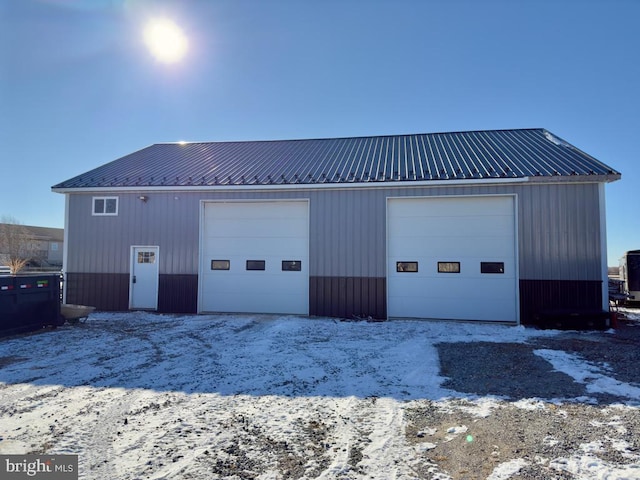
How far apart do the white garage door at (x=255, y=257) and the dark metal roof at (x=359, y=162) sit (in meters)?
0.88

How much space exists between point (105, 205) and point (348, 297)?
305 inches

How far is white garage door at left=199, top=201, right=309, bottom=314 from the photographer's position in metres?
10.1

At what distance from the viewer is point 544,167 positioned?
935 cm

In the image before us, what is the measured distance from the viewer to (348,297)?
9680mm

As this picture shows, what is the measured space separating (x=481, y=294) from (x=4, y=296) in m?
10.6

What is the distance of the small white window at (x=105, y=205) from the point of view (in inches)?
424

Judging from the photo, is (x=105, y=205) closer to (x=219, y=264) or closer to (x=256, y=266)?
(x=219, y=264)

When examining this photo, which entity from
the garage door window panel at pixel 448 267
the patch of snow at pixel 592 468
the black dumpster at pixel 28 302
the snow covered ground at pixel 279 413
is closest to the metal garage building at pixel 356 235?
the garage door window panel at pixel 448 267

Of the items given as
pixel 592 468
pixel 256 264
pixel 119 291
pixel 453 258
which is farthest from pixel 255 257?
pixel 592 468

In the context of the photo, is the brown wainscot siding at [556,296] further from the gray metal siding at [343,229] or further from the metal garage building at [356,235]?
the gray metal siding at [343,229]

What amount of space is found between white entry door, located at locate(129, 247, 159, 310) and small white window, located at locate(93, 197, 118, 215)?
1350mm

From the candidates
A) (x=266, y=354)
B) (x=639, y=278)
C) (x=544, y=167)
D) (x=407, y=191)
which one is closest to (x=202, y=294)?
(x=266, y=354)

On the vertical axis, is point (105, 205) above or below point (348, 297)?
above

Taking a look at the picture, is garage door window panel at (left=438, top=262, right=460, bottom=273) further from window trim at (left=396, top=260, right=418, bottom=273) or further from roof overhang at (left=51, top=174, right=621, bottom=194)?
roof overhang at (left=51, top=174, right=621, bottom=194)
